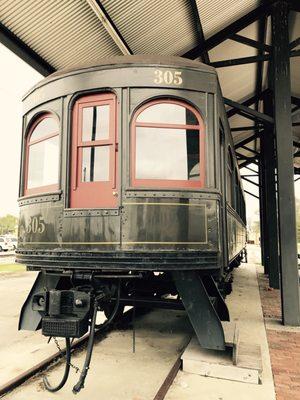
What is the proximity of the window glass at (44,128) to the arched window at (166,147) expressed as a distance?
42.9 inches

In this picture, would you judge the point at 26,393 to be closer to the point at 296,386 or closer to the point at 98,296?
the point at 98,296

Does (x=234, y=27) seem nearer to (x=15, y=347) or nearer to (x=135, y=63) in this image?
(x=135, y=63)

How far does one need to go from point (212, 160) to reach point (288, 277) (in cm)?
354

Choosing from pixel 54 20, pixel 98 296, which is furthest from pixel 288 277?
pixel 54 20

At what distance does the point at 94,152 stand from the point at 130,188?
640 millimetres

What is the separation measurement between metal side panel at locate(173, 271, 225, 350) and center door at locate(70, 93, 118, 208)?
3.95ft

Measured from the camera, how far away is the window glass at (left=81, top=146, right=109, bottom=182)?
3.88 m

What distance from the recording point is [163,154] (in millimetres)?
3857

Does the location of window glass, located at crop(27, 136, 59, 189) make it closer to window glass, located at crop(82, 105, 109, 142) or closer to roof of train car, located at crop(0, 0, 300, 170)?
window glass, located at crop(82, 105, 109, 142)

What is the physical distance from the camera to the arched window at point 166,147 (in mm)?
3824

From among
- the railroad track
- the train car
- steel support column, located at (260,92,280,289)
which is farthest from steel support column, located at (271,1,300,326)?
steel support column, located at (260,92,280,289)

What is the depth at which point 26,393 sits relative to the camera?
3.49 meters

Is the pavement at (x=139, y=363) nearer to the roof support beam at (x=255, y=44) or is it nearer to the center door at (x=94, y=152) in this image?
the center door at (x=94, y=152)

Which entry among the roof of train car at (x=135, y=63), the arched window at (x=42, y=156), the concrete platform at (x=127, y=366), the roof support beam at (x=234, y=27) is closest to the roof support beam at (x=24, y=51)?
the arched window at (x=42, y=156)
